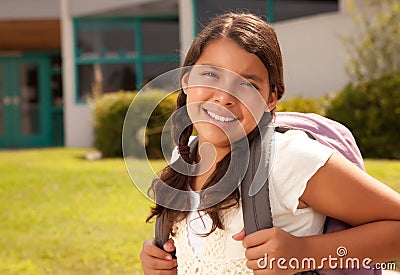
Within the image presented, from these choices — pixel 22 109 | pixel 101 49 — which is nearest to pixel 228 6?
pixel 101 49

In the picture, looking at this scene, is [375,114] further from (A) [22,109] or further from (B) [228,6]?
(A) [22,109]

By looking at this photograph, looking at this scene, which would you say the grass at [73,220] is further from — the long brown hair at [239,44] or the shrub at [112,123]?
the shrub at [112,123]

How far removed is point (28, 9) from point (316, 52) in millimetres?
7863

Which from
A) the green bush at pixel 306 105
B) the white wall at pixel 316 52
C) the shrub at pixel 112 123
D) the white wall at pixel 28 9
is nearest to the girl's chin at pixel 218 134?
the green bush at pixel 306 105

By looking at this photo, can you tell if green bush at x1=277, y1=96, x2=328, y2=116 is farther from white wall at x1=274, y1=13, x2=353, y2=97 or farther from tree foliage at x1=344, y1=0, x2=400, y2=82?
white wall at x1=274, y1=13, x2=353, y2=97

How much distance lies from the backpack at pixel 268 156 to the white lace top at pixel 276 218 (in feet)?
0.09

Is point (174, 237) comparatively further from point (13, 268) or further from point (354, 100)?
point (354, 100)

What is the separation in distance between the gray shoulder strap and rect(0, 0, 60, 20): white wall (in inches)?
608

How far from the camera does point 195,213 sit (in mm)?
2057

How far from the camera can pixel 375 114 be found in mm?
9320

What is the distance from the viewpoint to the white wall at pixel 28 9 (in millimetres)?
16469

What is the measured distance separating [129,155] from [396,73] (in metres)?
8.22

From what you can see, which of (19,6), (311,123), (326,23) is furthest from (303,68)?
(311,123)

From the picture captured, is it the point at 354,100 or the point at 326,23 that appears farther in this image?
the point at 326,23
